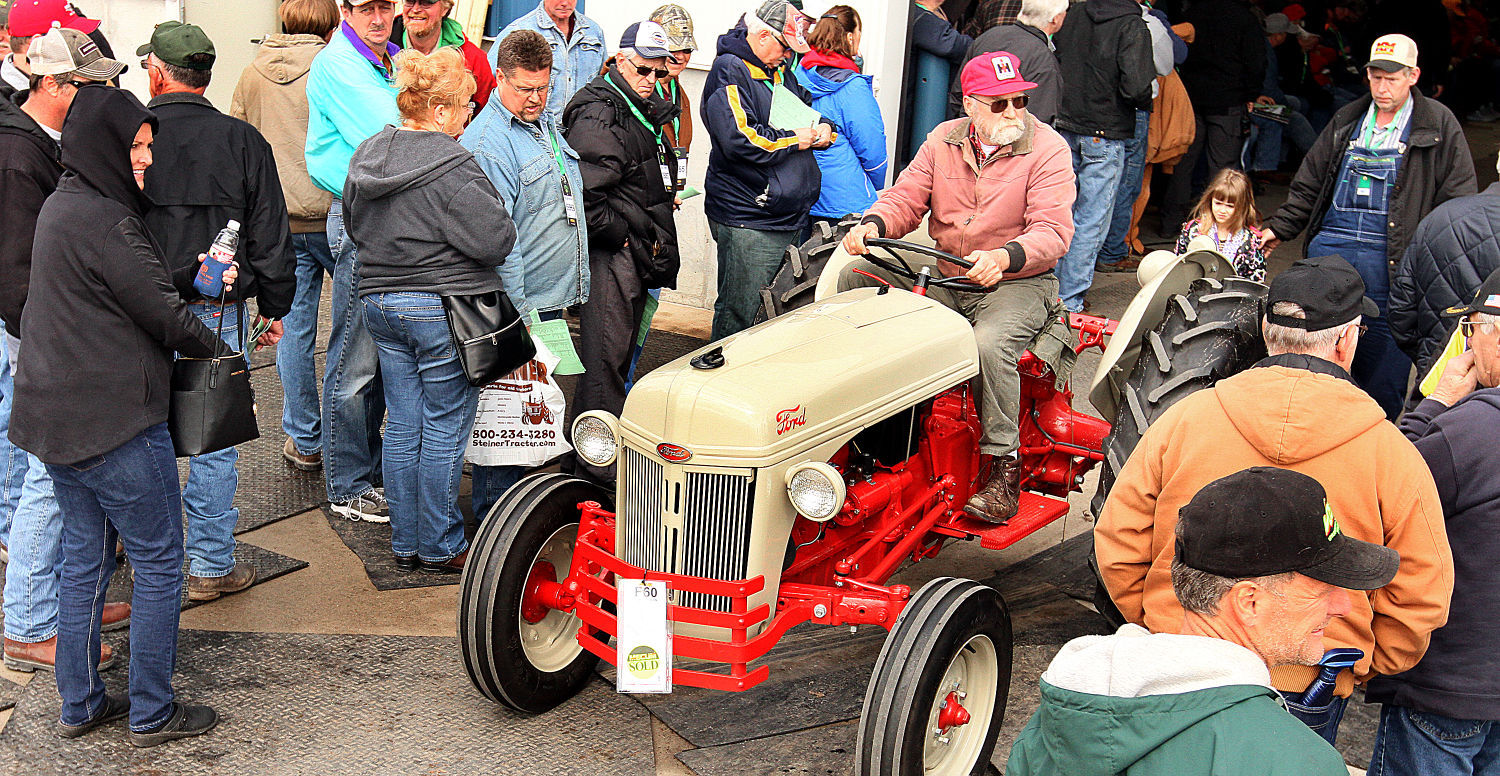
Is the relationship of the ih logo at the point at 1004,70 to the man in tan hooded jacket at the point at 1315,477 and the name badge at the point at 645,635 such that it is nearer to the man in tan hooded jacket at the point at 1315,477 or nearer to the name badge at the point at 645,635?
the man in tan hooded jacket at the point at 1315,477

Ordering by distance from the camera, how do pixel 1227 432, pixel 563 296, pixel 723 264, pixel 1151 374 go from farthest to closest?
pixel 723 264 < pixel 563 296 < pixel 1151 374 < pixel 1227 432

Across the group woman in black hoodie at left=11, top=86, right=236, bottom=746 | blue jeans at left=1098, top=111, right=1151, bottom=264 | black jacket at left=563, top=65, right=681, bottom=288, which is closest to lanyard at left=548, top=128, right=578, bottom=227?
black jacket at left=563, top=65, right=681, bottom=288

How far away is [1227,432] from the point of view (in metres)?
2.91

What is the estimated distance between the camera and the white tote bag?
5.13m

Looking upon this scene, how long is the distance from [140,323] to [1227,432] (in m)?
3.02

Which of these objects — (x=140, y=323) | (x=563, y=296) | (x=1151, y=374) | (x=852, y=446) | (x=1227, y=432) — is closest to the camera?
(x=1227, y=432)

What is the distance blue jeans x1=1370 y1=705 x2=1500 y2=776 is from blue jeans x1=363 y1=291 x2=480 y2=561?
131 inches

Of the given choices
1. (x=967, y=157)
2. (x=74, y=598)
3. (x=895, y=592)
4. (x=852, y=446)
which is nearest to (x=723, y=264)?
(x=967, y=157)

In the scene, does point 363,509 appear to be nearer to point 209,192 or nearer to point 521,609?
point 209,192

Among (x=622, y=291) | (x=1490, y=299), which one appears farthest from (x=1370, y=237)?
→ (x=622, y=291)

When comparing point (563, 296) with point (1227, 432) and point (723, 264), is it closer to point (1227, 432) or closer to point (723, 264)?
point (723, 264)

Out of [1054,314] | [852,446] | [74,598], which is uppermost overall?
[1054,314]

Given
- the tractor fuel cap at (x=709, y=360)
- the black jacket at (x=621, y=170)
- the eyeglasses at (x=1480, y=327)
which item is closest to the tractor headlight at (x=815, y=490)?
the tractor fuel cap at (x=709, y=360)

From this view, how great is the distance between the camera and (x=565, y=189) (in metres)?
5.30
